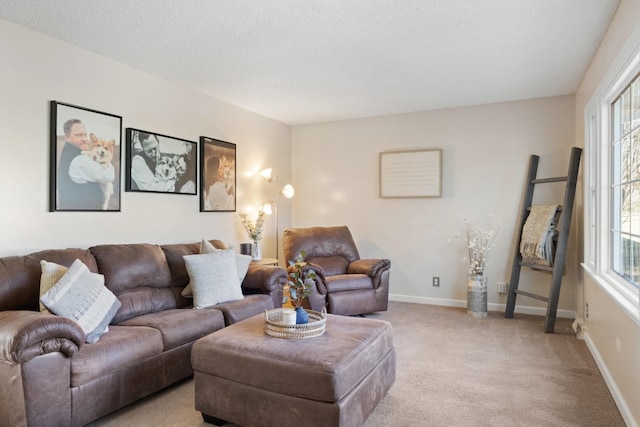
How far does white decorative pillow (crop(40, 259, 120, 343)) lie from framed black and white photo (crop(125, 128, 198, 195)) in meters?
1.25

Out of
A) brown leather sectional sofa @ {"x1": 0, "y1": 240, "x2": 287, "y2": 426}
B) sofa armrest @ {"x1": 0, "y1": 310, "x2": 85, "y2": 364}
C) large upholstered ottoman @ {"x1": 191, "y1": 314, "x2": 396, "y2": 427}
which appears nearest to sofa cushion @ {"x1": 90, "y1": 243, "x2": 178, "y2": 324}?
brown leather sectional sofa @ {"x1": 0, "y1": 240, "x2": 287, "y2": 426}

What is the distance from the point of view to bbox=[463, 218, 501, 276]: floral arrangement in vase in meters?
4.70

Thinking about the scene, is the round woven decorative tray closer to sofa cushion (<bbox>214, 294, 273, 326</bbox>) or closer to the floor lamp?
sofa cushion (<bbox>214, 294, 273, 326</bbox>)

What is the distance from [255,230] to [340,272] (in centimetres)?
113

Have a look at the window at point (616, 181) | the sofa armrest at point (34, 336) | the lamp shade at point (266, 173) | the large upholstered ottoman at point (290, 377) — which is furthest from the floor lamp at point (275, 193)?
the window at point (616, 181)

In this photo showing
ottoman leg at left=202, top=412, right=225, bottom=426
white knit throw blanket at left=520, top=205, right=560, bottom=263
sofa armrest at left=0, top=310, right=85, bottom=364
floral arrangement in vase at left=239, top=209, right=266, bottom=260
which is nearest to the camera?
sofa armrest at left=0, top=310, right=85, bottom=364

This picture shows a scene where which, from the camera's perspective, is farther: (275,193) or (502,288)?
(275,193)

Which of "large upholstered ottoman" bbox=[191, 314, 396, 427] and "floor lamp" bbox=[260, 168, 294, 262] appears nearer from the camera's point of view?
"large upholstered ottoman" bbox=[191, 314, 396, 427]

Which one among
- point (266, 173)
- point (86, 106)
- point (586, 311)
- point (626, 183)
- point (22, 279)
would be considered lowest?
point (586, 311)

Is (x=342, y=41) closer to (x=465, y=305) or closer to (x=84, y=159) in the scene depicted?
(x=84, y=159)

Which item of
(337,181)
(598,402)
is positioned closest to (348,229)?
(337,181)

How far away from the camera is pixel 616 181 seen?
9.91ft

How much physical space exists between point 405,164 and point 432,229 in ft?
3.00

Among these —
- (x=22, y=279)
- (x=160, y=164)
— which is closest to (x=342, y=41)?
(x=160, y=164)
